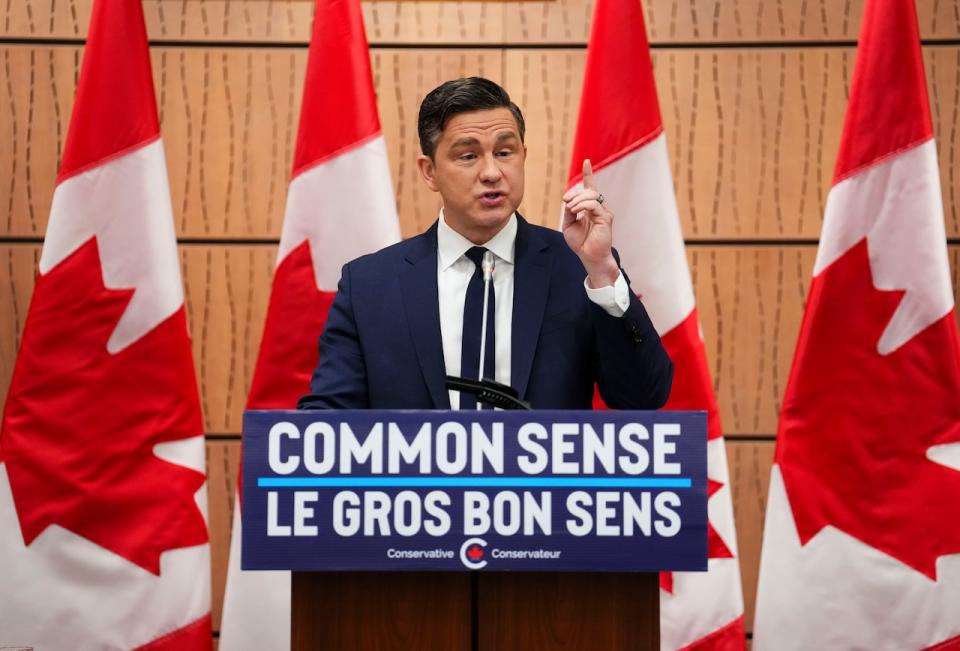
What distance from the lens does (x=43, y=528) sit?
265 centimetres

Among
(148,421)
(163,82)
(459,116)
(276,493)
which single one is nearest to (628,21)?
(459,116)

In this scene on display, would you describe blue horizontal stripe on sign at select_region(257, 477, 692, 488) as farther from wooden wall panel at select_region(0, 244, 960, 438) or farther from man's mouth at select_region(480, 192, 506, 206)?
wooden wall panel at select_region(0, 244, 960, 438)

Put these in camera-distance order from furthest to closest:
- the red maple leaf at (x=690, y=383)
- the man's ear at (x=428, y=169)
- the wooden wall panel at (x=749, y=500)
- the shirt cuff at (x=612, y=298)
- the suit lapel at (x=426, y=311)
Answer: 1. the wooden wall panel at (x=749, y=500)
2. the red maple leaf at (x=690, y=383)
3. the man's ear at (x=428, y=169)
4. the suit lapel at (x=426, y=311)
5. the shirt cuff at (x=612, y=298)

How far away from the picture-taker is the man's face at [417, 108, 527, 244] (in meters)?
1.88

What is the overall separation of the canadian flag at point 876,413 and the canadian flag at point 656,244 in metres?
0.13

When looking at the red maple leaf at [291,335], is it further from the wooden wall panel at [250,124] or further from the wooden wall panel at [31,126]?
the wooden wall panel at [31,126]

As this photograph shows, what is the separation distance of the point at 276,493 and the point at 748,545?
2.15 meters

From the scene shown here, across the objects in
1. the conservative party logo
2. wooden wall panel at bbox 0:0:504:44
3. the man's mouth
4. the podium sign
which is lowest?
the conservative party logo

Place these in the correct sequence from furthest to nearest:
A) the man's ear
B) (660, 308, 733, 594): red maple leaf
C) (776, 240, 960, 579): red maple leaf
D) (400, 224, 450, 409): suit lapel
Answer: (660, 308, 733, 594): red maple leaf < (776, 240, 960, 579): red maple leaf < the man's ear < (400, 224, 450, 409): suit lapel

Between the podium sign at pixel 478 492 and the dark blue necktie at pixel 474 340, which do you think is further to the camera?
the dark blue necktie at pixel 474 340

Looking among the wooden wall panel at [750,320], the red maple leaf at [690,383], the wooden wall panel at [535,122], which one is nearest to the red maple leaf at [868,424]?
the red maple leaf at [690,383]

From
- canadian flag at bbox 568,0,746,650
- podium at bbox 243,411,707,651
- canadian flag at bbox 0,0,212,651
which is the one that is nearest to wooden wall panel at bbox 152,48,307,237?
canadian flag at bbox 0,0,212,651

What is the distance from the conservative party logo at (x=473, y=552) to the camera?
51.8 inches

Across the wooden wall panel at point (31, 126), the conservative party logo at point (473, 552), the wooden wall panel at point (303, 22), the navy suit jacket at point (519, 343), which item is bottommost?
the conservative party logo at point (473, 552)
